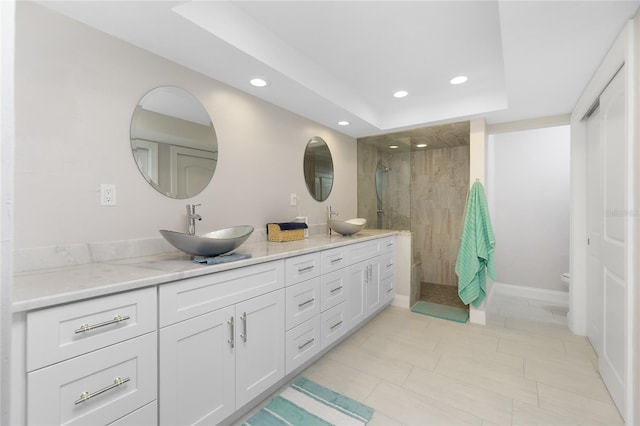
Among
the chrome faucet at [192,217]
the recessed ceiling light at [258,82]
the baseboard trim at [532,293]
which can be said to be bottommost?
the baseboard trim at [532,293]

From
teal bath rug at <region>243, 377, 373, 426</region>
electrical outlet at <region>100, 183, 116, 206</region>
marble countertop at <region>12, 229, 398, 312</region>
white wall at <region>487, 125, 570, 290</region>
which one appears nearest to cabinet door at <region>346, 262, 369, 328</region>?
teal bath rug at <region>243, 377, 373, 426</region>

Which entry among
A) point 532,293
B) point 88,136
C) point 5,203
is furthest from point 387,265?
point 5,203

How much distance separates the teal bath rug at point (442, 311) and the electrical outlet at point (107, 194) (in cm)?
307

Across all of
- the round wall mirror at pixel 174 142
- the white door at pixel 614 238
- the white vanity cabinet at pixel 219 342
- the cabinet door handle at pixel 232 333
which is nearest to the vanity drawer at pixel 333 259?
the white vanity cabinet at pixel 219 342

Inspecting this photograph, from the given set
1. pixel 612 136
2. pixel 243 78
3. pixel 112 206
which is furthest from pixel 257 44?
pixel 612 136

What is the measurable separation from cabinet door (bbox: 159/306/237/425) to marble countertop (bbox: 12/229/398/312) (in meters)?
0.23

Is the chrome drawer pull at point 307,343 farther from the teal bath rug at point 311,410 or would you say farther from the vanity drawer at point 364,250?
the vanity drawer at point 364,250

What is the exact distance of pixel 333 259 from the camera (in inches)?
90.8

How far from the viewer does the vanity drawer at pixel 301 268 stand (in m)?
1.87

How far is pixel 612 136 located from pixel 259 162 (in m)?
2.43

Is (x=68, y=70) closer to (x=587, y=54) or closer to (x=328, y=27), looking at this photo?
(x=328, y=27)

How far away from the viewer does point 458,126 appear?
3258 millimetres

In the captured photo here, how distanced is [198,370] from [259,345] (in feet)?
1.24

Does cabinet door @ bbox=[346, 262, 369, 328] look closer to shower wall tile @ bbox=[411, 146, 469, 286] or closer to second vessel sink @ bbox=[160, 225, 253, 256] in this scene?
second vessel sink @ bbox=[160, 225, 253, 256]
